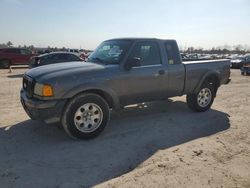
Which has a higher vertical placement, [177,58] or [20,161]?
[177,58]

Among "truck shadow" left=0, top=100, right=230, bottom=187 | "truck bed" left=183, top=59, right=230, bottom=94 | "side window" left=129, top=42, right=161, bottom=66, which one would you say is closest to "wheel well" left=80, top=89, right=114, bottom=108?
"truck shadow" left=0, top=100, right=230, bottom=187

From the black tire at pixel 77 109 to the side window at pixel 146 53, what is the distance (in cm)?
124

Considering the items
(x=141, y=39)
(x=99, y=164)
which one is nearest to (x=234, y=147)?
(x=99, y=164)

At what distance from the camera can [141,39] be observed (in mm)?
6418

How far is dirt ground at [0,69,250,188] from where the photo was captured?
13.1 ft

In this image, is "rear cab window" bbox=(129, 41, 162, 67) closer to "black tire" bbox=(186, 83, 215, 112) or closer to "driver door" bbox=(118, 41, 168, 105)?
"driver door" bbox=(118, 41, 168, 105)

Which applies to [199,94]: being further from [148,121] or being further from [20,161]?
[20,161]

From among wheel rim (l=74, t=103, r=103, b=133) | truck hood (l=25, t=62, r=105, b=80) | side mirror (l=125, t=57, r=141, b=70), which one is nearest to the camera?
truck hood (l=25, t=62, r=105, b=80)

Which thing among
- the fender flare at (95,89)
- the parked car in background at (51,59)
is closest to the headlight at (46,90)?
the fender flare at (95,89)

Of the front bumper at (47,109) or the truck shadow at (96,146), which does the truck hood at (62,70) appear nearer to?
the front bumper at (47,109)

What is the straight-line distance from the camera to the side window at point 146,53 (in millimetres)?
A: 6219

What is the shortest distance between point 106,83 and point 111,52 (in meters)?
0.99

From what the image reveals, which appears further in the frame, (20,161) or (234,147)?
(234,147)

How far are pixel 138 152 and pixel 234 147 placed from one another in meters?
1.77
